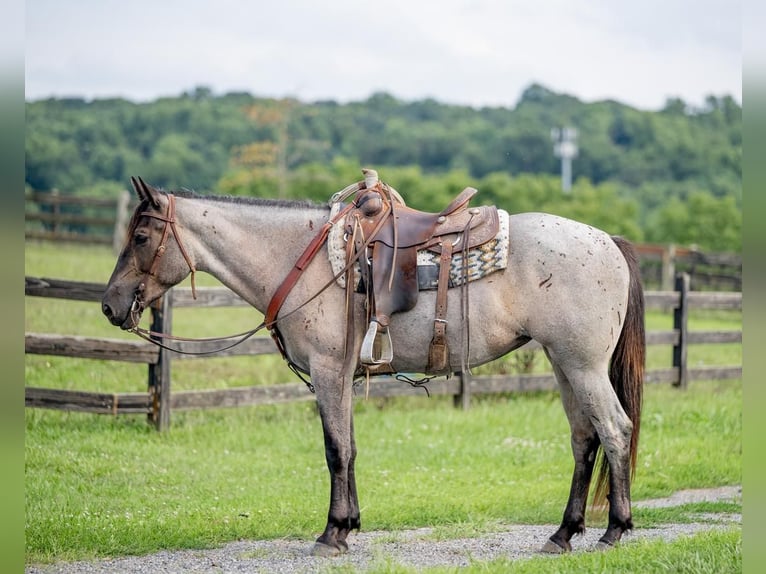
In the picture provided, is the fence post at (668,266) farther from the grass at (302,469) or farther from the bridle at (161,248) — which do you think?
the bridle at (161,248)

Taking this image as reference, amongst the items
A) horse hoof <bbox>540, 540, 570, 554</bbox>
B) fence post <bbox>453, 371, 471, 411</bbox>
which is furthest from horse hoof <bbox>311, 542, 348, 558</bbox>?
fence post <bbox>453, 371, 471, 411</bbox>

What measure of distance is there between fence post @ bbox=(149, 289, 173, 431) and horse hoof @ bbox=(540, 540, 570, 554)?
4.33 meters

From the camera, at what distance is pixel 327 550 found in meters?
4.97

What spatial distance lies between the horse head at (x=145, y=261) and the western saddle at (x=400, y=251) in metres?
1.08

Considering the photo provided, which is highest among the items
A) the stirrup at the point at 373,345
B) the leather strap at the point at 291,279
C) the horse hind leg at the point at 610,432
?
the leather strap at the point at 291,279

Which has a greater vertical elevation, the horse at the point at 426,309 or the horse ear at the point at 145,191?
the horse ear at the point at 145,191

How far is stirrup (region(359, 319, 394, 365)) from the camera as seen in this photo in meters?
4.91

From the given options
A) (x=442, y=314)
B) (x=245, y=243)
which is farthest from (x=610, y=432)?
(x=245, y=243)

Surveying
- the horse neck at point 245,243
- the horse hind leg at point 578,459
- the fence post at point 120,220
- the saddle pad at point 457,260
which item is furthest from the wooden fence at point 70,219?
the horse hind leg at point 578,459

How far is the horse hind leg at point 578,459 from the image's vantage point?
Result: 17.1 ft

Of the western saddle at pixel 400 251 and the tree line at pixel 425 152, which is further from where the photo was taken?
the tree line at pixel 425 152

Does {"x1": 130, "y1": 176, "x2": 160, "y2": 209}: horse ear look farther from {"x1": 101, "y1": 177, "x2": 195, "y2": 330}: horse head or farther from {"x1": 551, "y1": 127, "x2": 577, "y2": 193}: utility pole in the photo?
{"x1": 551, "y1": 127, "x2": 577, "y2": 193}: utility pole

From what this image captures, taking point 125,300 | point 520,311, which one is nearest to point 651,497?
point 520,311

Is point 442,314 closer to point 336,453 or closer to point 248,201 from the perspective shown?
point 336,453
